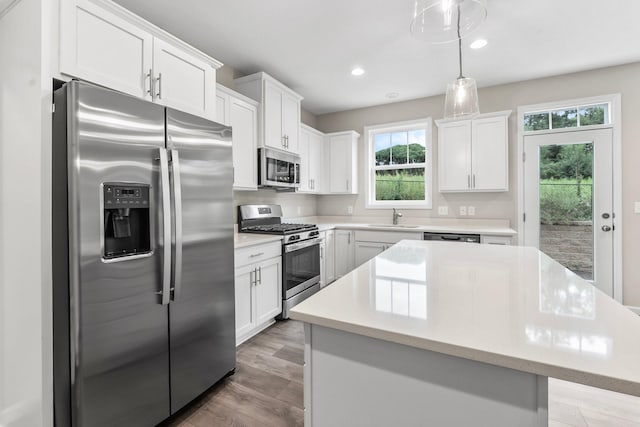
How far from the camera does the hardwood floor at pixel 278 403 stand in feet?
5.39

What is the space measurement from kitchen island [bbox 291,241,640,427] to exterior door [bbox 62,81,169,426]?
3.20 feet

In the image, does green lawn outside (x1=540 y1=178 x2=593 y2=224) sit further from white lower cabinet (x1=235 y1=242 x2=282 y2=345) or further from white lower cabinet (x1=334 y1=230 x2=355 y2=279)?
white lower cabinet (x1=235 y1=242 x2=282 y2=345)

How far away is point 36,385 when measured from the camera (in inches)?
51.7

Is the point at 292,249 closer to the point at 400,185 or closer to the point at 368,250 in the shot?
the point at 368,250

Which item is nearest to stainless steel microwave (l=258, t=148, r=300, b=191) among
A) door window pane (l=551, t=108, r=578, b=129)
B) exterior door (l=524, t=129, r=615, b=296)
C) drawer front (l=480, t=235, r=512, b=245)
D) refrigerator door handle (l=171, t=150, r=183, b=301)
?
refrigerator door handle (l=171, t=150, r=183, b=301)

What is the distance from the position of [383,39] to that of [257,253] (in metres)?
2.25

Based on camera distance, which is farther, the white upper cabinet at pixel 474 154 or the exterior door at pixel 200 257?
the white upper cabinet at pixel 474 154

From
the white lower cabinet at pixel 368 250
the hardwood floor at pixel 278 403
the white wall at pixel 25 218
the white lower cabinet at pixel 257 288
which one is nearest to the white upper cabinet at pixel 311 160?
the white lower cabinet at pixel 368 250

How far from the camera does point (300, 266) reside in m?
3.22

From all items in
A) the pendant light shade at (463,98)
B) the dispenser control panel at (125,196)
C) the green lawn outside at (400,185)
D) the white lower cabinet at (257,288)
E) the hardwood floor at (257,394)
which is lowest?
the hardwood floor at (257,394)

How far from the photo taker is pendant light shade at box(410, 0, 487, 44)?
1.51 metres

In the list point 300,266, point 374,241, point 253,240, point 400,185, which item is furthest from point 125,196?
point 400,185

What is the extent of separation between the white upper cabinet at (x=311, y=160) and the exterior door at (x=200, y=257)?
2.11 m

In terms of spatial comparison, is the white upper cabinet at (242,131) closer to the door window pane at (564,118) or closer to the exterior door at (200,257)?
the exterior door at (200,257)
